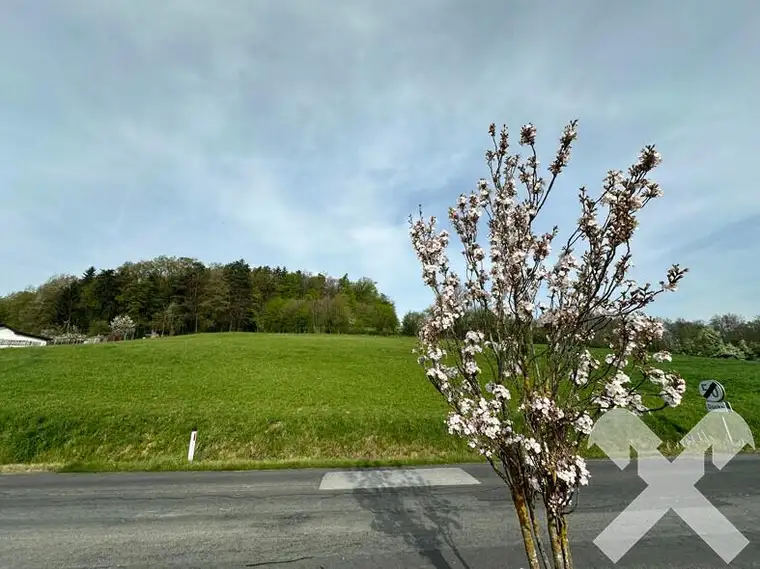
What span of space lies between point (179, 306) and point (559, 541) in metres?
72.1

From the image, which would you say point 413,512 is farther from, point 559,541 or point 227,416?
point 227,416

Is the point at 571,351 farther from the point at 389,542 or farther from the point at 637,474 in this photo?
the point at 637,474

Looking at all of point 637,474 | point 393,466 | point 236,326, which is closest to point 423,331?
point 393,466

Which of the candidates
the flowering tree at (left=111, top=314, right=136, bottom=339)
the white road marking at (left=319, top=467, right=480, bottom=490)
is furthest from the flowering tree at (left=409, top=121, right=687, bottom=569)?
the flowering tree at (left=111, top=314, right=136, bottom=339)

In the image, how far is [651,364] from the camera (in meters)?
2.86

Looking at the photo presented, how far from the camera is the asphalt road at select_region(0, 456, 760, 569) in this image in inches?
197

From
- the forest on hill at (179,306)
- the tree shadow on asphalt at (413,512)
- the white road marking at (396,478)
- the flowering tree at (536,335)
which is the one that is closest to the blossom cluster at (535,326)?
the flowering tree at (536,335)

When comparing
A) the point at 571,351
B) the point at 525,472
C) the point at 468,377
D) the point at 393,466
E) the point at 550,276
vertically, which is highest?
the point at 550,276

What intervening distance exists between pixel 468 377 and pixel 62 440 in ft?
48.0

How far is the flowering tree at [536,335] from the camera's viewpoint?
256cm

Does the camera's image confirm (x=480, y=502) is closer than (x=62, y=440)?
Yes

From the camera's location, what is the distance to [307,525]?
6.15 metres

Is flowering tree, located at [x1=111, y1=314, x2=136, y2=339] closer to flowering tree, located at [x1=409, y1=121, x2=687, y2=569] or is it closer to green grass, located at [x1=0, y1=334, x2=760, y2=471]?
green grass, located at [x1=0, y1=334, x2=760, y2=471]

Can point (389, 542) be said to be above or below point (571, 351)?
below
